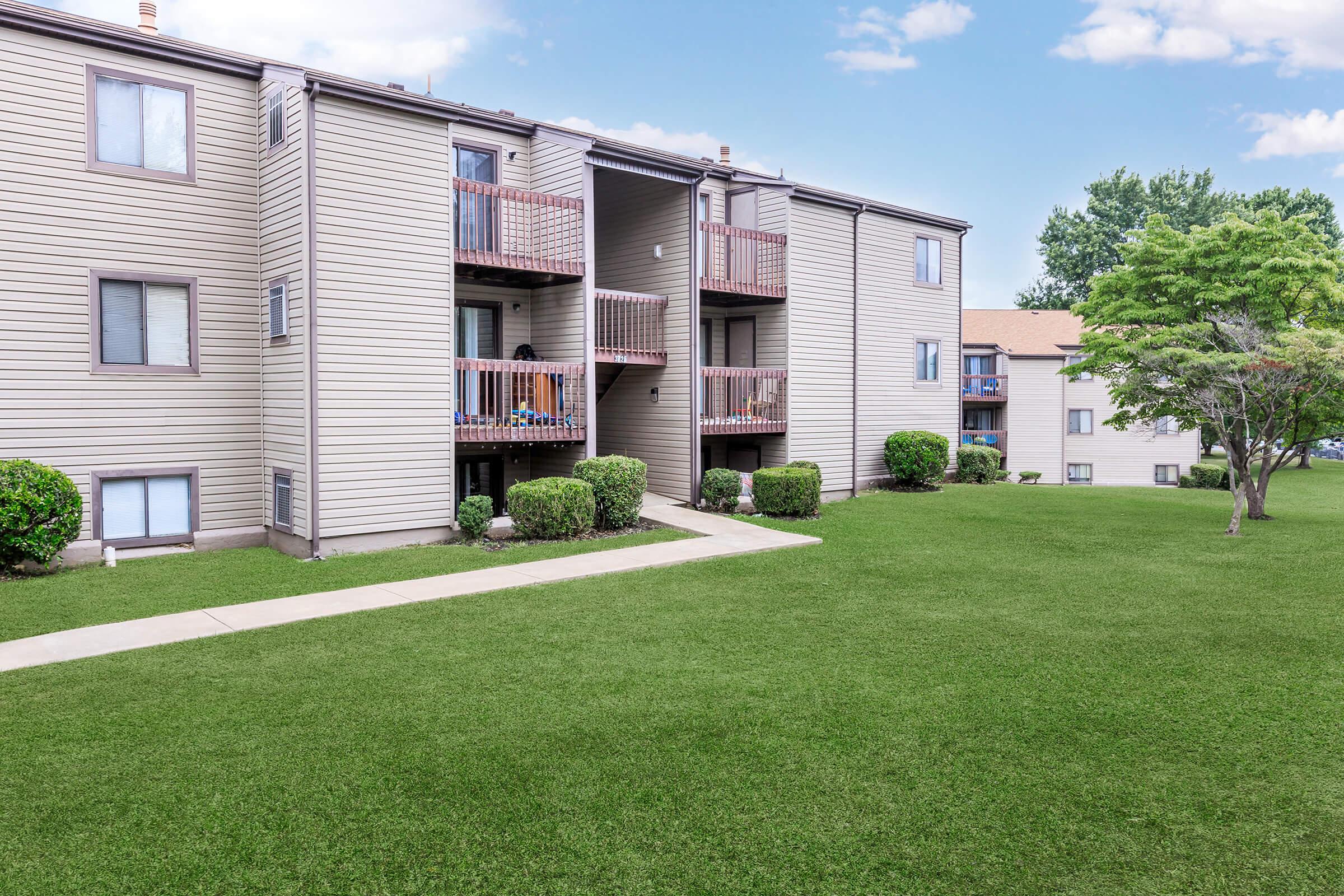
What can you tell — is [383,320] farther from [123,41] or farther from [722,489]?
[722,489]

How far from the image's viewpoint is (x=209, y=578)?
1166 cm

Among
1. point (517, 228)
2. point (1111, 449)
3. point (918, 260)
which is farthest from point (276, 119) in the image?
point (1111, 449)

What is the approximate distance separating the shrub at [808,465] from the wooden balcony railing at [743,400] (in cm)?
86

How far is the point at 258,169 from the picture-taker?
14.1m

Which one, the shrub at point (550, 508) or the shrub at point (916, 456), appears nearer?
the shrub at point (550, 508)

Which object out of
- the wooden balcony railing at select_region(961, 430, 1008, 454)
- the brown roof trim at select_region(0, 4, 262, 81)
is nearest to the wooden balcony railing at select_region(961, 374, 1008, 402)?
the wooden balcony railing at select_region(961, 430, 1008, 454)

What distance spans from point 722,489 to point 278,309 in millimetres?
8580

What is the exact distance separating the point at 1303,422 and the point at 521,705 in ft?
60.6

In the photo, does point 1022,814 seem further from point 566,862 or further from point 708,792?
point 566,862

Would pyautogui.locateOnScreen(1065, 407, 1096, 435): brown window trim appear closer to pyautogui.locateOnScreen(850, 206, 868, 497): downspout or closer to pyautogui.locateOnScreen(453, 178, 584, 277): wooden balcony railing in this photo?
pyautogui.locateOnScreen(850, 206, 868, 497): downspout

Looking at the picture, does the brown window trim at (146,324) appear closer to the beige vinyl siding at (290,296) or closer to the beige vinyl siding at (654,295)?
the beige vinyl siding at (290,296)

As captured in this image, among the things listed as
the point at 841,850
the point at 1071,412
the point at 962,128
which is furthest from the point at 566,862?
the point at 962,128

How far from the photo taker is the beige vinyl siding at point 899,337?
22.0m

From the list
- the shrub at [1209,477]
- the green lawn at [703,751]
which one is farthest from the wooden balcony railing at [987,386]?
the green lawn at [703,751]
